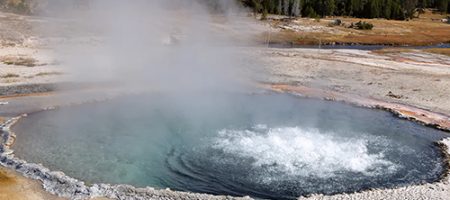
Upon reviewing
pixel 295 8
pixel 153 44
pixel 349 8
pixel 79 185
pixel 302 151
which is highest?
pixel 295 8

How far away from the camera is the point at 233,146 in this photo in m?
12.0

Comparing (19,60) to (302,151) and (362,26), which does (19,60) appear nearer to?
(302,151)

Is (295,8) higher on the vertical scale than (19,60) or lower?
higher

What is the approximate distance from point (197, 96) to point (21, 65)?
8184 millimetres

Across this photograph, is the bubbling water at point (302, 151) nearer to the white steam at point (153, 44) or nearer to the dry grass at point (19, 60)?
the white steam at point (153, 44)

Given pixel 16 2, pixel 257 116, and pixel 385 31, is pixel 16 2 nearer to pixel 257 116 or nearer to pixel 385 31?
pixel 257 116

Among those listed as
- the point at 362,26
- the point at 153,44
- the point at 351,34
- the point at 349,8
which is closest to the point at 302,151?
the point at 153,44

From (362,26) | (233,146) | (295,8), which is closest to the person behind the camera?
(233,146)

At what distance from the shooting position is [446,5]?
6425cm

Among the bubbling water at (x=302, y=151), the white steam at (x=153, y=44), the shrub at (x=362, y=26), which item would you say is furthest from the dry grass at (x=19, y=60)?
the shrub at (x=362, y=26)

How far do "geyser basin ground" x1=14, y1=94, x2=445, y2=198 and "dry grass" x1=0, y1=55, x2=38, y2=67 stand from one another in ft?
21.6

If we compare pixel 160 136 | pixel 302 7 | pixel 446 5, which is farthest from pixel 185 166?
pixel 446 5

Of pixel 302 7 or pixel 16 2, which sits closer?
pixel 16 2

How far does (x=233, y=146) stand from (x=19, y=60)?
44.1ft
